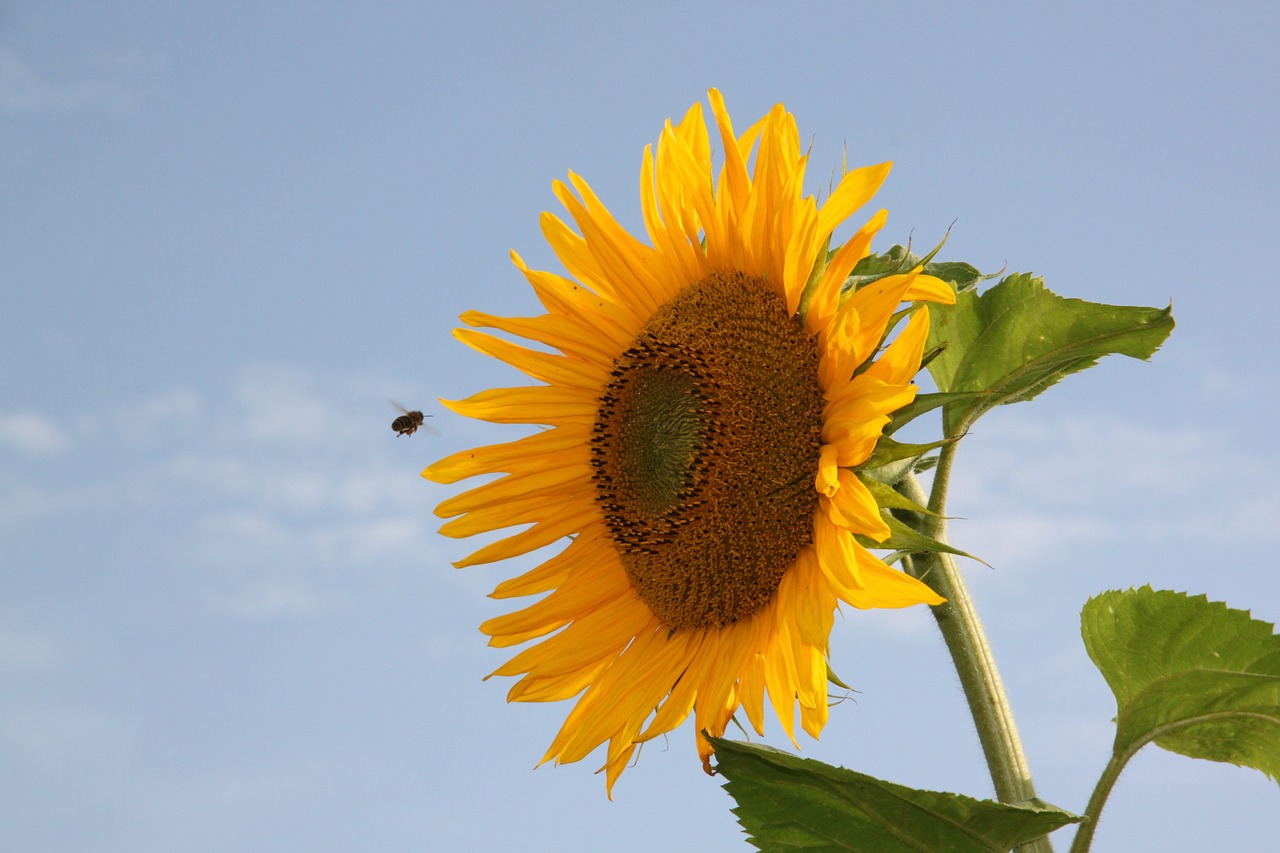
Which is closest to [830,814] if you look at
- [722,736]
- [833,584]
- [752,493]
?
[722,736]

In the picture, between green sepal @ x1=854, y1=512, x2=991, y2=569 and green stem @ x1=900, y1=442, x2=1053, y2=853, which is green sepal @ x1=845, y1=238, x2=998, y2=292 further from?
green sepal @ x1=854, y1=512, x2=991, y2=569

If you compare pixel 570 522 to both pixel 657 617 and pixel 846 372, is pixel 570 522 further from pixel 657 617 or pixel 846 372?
pixel 846 372

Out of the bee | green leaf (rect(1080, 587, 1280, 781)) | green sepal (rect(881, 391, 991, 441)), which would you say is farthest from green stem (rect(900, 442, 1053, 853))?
the bee

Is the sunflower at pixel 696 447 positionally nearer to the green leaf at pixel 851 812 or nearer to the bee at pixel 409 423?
the green leaf at pixel 851 812

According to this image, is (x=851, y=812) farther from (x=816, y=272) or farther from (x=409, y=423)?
(x=409, y=423)

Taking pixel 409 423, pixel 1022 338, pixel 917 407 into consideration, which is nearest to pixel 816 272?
pixel 917 407

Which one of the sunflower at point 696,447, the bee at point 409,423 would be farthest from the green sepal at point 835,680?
the bee at point 409,423
